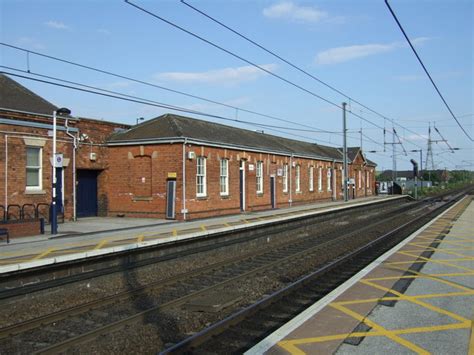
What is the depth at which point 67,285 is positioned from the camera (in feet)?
33.4

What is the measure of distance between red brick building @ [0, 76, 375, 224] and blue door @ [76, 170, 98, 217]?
0.05 metres

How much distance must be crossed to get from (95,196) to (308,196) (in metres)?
18.7

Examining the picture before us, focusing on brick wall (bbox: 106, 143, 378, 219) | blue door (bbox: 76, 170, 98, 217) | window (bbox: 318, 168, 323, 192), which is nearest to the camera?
brick wall (bbox: 106, 143, 378, 219)

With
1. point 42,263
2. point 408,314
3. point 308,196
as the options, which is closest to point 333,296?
point 408,314

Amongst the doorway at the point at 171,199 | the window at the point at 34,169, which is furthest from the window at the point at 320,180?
the window at the point at 34,169

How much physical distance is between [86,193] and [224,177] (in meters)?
7.40

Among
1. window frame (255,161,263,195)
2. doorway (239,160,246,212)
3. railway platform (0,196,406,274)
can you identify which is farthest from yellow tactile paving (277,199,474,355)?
window frame (255,161,263,195)

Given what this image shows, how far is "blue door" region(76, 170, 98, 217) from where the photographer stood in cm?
2295

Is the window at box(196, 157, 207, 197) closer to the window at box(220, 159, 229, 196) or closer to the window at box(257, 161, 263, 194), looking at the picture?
the window at box(220, 159, 229, 196)

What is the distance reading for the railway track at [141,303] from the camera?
6777 mm

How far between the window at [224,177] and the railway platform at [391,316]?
1539 centimetres

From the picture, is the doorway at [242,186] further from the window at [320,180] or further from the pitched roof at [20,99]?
the window at [320,180]

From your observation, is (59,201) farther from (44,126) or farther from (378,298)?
(378,298)

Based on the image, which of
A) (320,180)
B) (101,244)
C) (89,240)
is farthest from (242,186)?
(101,244)
